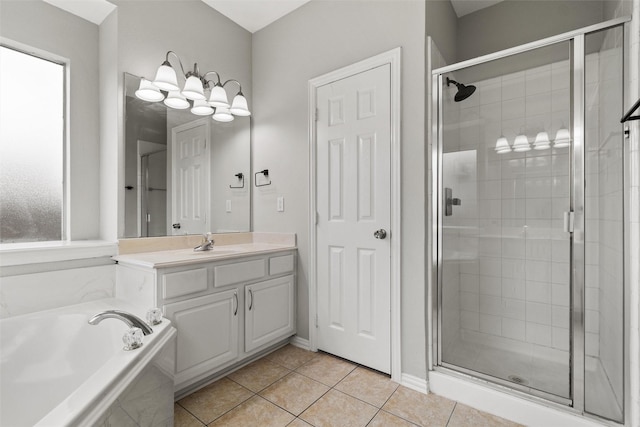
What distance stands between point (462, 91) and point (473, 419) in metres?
1.92

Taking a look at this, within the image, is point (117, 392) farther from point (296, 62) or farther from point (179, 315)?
point (296, 62)

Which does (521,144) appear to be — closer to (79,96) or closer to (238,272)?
(238,272)

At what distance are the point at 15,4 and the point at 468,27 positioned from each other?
→ 322 centimetres

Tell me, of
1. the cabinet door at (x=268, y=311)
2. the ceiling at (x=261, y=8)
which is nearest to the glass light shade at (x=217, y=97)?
the ceiling at (x=261, y=8)

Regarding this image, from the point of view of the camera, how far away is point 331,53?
2334 millimetres

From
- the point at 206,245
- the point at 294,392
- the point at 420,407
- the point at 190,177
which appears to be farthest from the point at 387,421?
the point at 190,177

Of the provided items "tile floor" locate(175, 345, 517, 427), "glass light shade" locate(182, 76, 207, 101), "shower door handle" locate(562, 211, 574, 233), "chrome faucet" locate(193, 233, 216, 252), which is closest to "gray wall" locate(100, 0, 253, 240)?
"glass light shade" locate(182, 76, 207, 101)

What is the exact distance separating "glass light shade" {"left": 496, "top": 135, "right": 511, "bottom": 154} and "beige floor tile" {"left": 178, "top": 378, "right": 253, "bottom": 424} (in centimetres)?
217

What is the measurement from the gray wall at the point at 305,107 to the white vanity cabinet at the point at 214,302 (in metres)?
0.34

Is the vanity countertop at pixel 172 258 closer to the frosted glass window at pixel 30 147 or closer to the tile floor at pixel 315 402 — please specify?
the frosted glass window at pixel 30 147

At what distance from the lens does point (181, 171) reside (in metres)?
2.38

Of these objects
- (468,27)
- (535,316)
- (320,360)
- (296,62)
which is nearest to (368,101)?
(296,62)

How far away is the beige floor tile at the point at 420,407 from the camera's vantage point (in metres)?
1.63

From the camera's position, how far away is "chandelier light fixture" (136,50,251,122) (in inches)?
79.3
